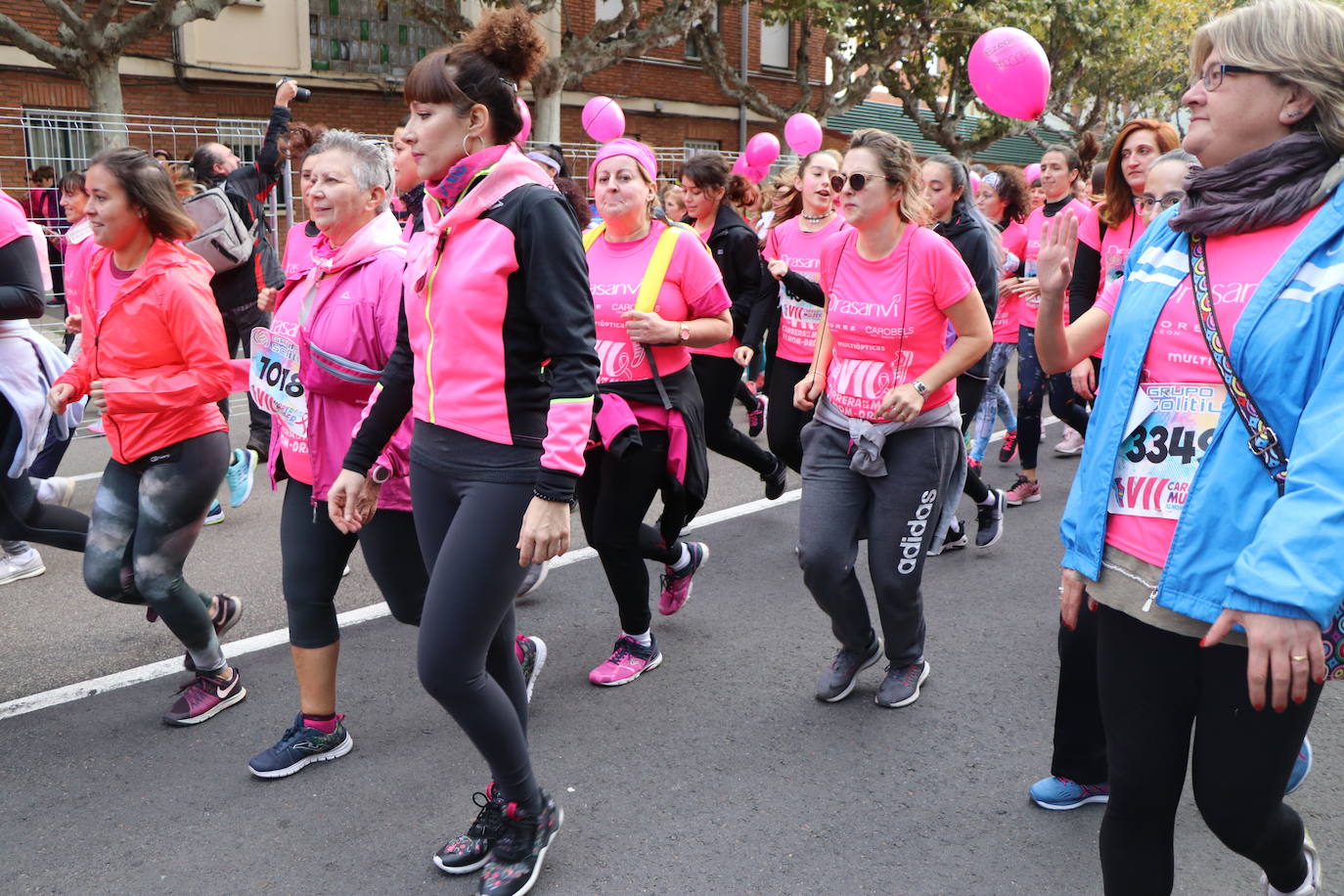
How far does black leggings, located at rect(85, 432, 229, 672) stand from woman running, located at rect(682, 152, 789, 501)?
2716 mm

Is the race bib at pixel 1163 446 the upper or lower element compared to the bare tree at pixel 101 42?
lower

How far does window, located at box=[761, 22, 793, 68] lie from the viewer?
27375 millimetres

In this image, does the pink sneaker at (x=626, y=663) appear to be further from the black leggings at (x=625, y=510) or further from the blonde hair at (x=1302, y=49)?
the blonde hair at (x=1302, y=49)

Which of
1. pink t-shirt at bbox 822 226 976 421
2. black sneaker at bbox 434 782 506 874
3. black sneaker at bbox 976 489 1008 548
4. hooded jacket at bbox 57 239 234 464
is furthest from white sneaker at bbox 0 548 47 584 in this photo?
black sneaker at bbox 976 489 1008 548

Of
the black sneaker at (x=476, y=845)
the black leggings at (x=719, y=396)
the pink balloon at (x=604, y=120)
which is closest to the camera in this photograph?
the black sneaker at (x=476, y=845)

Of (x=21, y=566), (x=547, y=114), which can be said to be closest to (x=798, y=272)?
(x=21, y=566)

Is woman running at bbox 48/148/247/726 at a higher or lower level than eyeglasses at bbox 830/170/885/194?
lower

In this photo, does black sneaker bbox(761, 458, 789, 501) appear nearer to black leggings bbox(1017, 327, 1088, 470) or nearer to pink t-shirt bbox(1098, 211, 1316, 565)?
black leggings bbox(1017, 327, 1088, 470)

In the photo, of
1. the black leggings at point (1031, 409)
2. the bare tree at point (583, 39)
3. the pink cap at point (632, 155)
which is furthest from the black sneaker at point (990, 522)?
the bare tree at point (583, 39)

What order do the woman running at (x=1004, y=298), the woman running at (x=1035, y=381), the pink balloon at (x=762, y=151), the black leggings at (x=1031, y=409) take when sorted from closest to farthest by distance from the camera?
1. the woman running at (x=1035, y=381)
2. the black leggings at (x=1031, y=409)
3. the woman running at (x=1004, y=298)
4. the pink balloon at (x=762, y=151)

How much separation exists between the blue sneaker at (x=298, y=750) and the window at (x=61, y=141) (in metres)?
10.8

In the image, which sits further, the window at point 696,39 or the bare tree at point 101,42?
→ the window at point 696,39

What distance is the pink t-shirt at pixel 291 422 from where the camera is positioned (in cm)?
356

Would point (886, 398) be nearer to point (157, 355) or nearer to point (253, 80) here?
point (157, 355)
